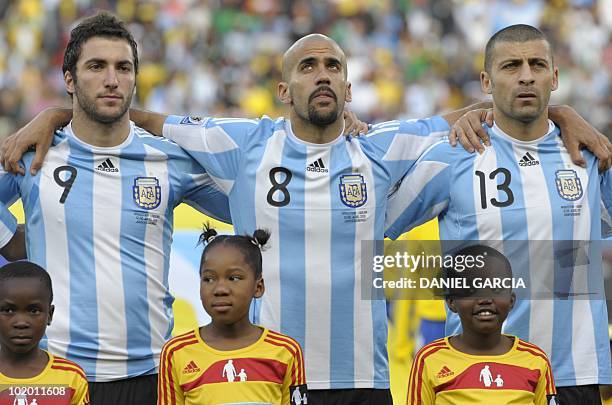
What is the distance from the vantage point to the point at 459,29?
2083cm

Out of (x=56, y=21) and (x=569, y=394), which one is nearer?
(x=569, y=394)

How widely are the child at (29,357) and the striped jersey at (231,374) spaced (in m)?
0.35

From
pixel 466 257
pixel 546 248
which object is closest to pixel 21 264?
pixel 466 257

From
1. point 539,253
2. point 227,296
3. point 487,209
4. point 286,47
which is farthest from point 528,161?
point 286,47

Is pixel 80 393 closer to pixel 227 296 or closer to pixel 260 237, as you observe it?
pixel 227 296

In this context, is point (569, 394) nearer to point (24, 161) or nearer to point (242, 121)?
point (242, 121)

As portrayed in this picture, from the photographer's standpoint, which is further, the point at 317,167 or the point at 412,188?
the point at 412,188

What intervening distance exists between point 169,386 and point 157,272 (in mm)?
802

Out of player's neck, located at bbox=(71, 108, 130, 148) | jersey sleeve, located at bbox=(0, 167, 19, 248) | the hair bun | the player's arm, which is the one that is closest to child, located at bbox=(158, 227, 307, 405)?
the hair bun

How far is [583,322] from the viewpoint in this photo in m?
5.50

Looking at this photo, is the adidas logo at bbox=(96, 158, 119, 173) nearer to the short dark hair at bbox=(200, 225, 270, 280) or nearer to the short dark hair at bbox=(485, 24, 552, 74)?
the short dark hair at bbox=(200, 225, 270, 280)

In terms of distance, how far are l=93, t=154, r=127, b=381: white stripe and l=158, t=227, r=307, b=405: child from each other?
0.54 metres

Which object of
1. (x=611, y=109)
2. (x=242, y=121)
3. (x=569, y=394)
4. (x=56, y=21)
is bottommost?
(x=569, y=394)

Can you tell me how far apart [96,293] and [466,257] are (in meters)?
1.62
